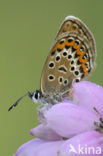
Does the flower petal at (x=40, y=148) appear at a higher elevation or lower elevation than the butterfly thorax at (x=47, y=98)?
lower

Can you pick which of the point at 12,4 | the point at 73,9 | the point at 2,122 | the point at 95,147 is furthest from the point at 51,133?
the point at 12,4

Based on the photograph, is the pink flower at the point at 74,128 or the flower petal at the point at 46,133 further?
the flower petal at the point at 46,133

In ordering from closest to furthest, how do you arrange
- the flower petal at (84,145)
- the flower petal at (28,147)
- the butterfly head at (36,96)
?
the flower petal at (84,145) < the flower petal at (28,147) < the butterfly head at (36,96)

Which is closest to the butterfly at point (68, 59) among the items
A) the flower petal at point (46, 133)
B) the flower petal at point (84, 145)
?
the flower petal at point (46, 133)

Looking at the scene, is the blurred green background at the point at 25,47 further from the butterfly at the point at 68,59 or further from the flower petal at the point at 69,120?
the flower petal at the point at 69,120

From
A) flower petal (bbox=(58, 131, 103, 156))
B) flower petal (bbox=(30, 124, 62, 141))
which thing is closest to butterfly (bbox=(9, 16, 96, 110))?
flower petal (bbox=(30, 124, 62, 141))

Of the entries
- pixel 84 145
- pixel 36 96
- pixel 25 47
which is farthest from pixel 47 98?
pixel 25 47

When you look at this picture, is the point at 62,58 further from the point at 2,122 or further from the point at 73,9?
the point at 73,9

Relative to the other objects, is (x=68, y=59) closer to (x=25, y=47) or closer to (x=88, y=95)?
(x=88, y=95)
